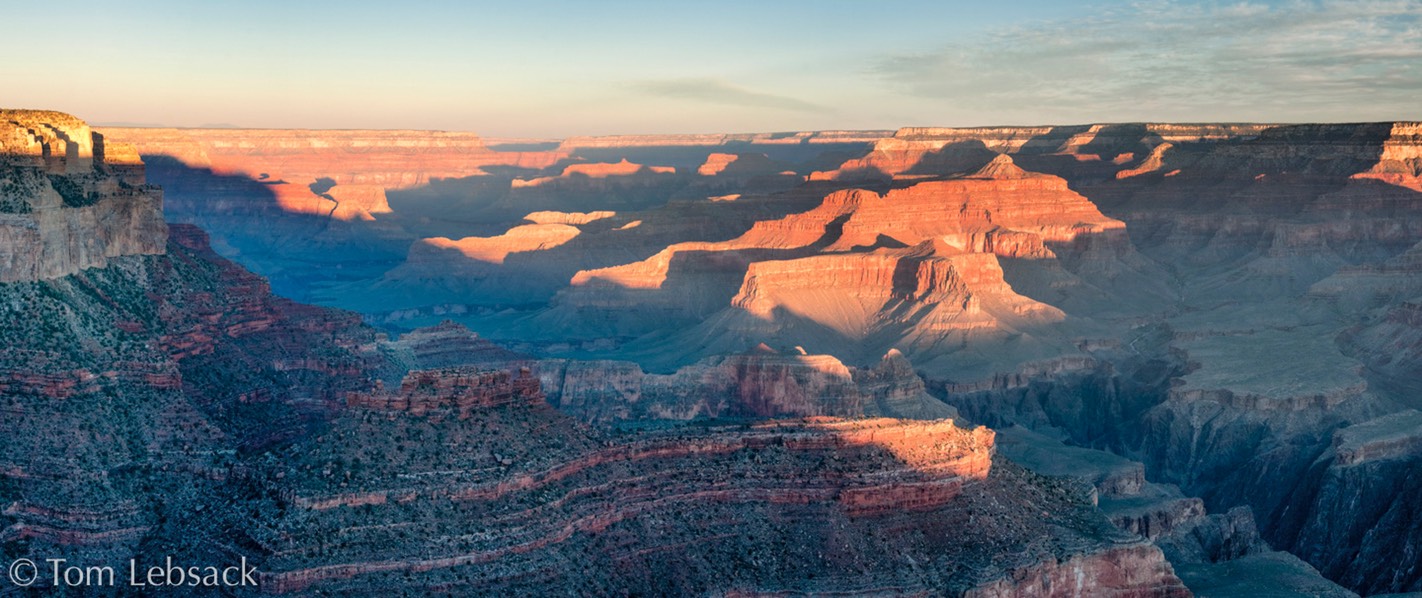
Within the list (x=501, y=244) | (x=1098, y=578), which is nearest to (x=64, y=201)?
(x=1098, y=578)

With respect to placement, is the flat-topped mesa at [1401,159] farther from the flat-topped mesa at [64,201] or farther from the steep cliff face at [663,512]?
the flat-topped mesa at [64,201]

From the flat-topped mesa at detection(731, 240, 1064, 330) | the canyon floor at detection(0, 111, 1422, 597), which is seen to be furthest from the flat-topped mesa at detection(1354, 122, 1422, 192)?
the flat-topped mesa at detection(731, 240, 1064, 330)

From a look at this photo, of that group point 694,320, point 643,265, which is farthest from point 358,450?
point 643,265

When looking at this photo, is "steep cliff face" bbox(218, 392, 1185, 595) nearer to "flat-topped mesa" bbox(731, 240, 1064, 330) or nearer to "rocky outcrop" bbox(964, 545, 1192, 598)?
"rocky outcrop" bbox(964, 545, 1192, 598)

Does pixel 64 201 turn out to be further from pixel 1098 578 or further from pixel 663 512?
pixel 1098 578

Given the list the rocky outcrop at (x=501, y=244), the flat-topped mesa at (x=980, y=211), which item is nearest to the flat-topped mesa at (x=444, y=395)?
the flat-topped mesa at (x=980, y=211)

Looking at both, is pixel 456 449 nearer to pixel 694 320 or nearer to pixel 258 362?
pixel 258 362
